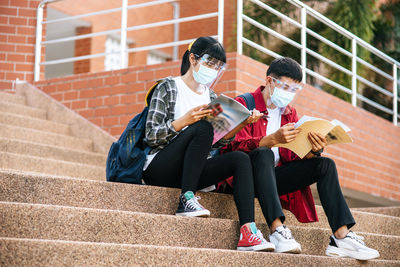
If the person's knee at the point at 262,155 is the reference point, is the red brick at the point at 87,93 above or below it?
above

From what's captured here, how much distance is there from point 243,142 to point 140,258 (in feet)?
4.14

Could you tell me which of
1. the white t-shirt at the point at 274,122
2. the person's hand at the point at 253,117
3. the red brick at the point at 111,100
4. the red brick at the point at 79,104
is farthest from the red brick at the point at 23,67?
the person's hand at the point at 253,117

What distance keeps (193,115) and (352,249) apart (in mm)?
1159

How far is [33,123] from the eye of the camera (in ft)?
20.1

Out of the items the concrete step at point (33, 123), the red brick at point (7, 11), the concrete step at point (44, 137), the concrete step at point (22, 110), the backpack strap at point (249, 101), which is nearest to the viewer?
the backpack strap at point (249, 101)

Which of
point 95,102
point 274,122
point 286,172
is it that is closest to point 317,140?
point 286,172

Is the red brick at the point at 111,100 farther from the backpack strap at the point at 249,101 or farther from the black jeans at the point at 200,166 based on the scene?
the black jeans at the point at 200,166

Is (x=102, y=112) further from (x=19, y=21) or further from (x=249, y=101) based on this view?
(x=249, y=101)

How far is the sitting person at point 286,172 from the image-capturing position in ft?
11.6

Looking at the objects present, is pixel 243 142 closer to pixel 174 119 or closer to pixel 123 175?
pixel 174 119

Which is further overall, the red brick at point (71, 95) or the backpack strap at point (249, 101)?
the red brick at point (71, 95)

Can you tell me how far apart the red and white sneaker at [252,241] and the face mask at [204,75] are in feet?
2.95

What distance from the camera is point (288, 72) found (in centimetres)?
385

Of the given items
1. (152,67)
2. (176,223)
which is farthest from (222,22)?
(176,223)
